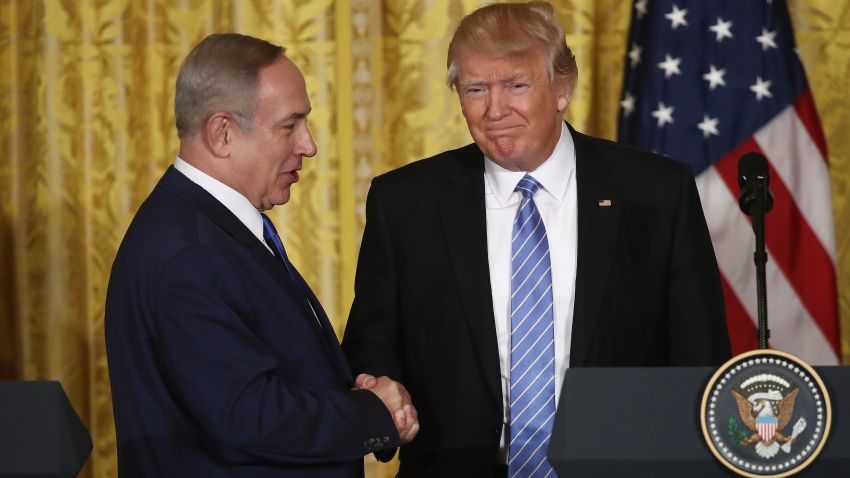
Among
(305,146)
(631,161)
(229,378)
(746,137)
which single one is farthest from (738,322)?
(229,378)

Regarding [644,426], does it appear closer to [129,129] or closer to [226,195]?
[226,195]

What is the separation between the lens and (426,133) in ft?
13.7

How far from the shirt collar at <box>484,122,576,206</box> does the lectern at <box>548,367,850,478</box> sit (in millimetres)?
1085

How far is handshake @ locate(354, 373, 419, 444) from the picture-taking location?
223 cm

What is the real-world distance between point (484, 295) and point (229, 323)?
30.7 inches

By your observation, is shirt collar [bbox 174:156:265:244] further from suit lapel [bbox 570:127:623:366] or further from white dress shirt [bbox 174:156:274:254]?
suit lapel [bbox 570:127:623:366]

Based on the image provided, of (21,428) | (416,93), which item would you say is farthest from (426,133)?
(21,428)

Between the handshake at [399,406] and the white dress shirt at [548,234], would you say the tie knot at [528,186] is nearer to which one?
the white dress shirt at [548,234]

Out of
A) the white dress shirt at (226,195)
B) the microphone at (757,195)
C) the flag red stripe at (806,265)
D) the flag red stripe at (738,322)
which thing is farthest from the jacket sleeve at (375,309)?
the flag red stripe at (806,265)

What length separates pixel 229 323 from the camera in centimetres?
197

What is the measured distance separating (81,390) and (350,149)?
1.31 metres

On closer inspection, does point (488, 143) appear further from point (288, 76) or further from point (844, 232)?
point (844, 232)

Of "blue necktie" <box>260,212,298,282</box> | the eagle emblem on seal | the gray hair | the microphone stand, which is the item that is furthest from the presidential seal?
the gray hair

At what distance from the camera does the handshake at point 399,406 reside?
2.23 metres
